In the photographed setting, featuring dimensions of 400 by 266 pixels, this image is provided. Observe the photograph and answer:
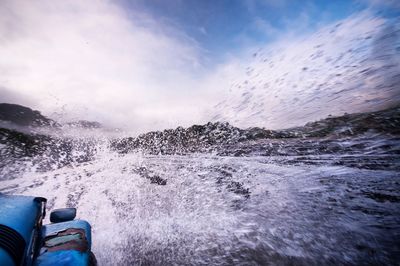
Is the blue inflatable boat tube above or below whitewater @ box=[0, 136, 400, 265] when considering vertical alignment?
above

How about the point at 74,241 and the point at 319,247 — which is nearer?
the point at 74,241

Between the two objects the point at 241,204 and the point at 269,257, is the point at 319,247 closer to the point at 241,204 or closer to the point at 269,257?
the point at 269,257

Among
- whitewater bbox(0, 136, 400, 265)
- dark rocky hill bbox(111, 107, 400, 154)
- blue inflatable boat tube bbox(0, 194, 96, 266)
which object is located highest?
dark rocky hill bbox(111, 107, 400, 154)

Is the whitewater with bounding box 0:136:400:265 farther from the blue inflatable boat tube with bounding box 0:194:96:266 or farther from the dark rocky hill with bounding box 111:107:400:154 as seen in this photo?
the dark rocky hill with bounding box 111:107:400:154

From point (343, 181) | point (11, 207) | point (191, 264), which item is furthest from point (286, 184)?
point (11, 207)

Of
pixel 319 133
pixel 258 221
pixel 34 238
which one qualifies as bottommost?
pixel 258 221

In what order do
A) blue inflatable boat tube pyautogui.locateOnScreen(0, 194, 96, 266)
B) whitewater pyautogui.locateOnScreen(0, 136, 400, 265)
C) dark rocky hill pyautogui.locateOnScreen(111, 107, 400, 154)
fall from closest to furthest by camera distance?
blue inflatable boat tube pyautogui.locateOnScreen(0, 194, 96, 266)
whitewater pyautogui.locateOnScreen(0, 136, 400, 265)
dark rocky hill pyautogui.locateOnScreen(111, 107, 400, 154)

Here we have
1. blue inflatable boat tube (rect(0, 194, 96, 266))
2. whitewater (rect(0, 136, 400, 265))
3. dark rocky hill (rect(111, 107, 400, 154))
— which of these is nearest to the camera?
blue inflatable boat tube (rect(0, 194, 96, 266))

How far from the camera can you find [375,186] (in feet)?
22.2

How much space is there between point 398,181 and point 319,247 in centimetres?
467

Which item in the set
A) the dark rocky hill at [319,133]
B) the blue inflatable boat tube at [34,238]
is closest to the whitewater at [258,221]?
the blue inflatable boat tube at [34,238]

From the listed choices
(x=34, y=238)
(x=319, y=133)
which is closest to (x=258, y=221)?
(x=34, y=238)

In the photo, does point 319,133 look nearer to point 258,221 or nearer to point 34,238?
point 258,221

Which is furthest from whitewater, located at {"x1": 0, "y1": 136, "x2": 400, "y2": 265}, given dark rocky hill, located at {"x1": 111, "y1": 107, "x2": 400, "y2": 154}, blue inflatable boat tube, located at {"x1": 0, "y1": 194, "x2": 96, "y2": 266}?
dark rocky hill, located at {"x1": 111, "y1": 107, "x2": 400, "y2": 154}
